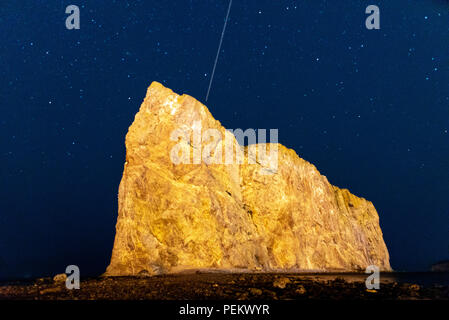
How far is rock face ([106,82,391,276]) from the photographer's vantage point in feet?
122

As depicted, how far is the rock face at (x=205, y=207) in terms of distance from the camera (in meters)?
37.3

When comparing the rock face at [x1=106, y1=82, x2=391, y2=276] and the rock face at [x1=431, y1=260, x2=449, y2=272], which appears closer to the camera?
the rock face at [x1=106, y1=82, x2=391, y2=276]

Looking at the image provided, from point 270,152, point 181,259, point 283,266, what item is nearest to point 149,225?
point 181,259

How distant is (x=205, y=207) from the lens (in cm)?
3928

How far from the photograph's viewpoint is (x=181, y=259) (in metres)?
36.7
